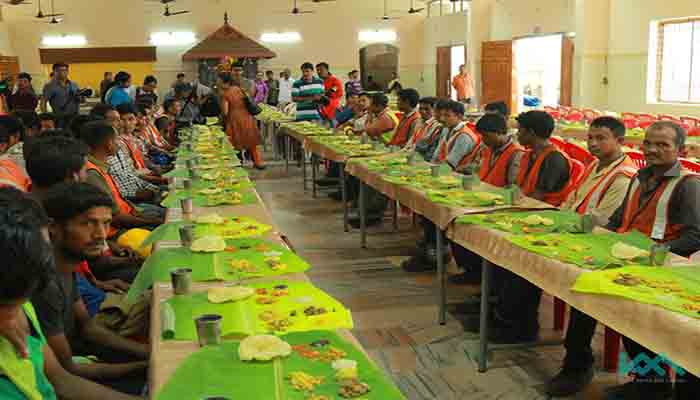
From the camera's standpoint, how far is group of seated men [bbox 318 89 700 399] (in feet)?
9.04

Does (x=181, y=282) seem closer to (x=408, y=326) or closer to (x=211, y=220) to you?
(x=211, y=220)

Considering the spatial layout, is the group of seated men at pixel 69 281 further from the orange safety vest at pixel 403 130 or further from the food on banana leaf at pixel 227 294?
the orange safety vest at pixel 403 130

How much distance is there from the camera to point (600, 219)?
3271 millimetres

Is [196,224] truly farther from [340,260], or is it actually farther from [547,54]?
[547,54]

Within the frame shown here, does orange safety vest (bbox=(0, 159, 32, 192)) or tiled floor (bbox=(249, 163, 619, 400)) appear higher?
orange safety vest (bbox=(0, 159, 32, 192))

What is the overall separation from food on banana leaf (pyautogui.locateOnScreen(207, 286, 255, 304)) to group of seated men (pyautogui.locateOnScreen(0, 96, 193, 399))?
0.33 meters

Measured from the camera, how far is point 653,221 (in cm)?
285

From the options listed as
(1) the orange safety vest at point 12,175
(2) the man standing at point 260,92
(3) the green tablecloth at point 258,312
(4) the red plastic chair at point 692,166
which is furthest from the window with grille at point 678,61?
(3) the green tablecloth at point 258,312

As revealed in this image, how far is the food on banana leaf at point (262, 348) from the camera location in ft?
5.43

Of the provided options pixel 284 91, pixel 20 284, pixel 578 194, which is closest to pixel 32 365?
pixel 20 284

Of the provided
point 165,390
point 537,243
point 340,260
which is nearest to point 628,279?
point 537,243

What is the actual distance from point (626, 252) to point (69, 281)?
1.82 meters

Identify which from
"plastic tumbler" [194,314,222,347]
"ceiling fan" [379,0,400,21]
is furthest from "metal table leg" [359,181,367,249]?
"ceiling fan" [379,0,400,21]

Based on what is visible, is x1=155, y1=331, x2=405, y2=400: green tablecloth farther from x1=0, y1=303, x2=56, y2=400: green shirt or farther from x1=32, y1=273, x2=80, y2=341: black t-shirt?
x1=32, y1=273, x2=80, y2=341: black t-shirt
